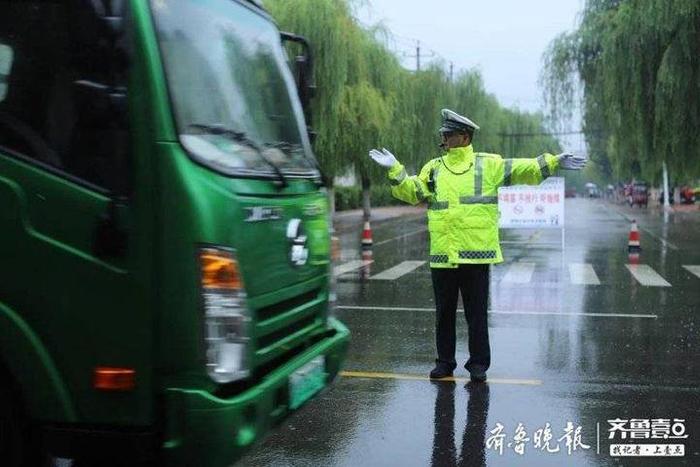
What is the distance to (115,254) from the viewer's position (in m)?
3.42

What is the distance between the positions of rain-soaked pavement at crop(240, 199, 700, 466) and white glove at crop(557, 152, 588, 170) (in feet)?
5.78

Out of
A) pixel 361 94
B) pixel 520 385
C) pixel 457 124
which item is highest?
pixel 361 94

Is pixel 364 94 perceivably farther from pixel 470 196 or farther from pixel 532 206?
pixel 470 196

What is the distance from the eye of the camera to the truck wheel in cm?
353

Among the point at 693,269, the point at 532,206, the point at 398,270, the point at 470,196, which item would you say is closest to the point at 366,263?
the point at 398,270

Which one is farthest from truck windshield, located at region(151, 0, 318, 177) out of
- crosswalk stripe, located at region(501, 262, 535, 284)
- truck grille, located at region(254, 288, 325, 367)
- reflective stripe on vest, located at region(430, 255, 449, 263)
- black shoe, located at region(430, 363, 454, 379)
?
crosswalk stripe, located at region(501, 262, 535, 284)

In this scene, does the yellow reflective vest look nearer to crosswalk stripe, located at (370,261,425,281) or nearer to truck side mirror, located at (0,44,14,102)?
truck side mirror, located at (0,44,14,102)

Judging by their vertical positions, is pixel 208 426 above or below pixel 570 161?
below

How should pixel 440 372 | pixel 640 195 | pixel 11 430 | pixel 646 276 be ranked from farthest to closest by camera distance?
pixel 640 195 < pixel 646 276 < pixel 440 372 < pixel 11 430

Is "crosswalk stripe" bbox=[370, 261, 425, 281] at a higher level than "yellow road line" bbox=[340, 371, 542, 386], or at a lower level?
lower

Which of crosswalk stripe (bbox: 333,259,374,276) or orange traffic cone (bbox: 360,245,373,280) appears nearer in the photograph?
A: orange traffic cone (bbox: 360,245,373,280)

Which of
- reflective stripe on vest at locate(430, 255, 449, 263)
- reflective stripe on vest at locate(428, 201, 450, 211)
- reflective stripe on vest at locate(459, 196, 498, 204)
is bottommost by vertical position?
reflective stripe on vest at locate(430, 255, 449, 263)

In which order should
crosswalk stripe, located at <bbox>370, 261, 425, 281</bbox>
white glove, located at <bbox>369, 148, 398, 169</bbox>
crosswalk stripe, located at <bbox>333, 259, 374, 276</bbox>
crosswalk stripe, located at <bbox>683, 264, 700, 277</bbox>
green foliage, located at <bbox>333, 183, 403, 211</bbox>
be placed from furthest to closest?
green foliage, located at <bbox>333, 183, 403, 211</bbox> < crosswalk stripe, located at <bbox>333, 259, 374, 276</bbox> < crosswalk stripe, located at <bbox>683, 264, 700, 277</bbox> < crosswalk stripe, located at <bbox>370, 261, 425, 281</bbox> < white glove, located at <bbox>369, 148, 398, 169</bbox>

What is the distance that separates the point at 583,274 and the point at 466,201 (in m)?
9.01
